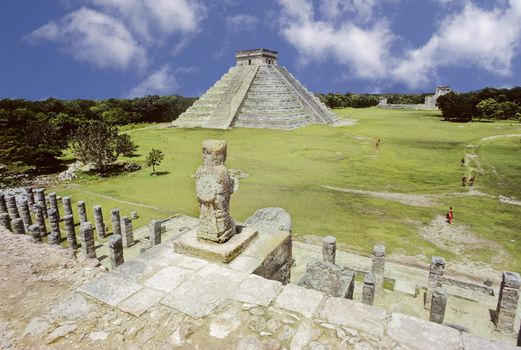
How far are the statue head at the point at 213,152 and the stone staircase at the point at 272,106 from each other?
128 feet

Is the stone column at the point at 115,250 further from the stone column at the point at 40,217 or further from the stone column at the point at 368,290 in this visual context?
the stone column at the point at 368,290

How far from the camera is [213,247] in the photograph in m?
5.97

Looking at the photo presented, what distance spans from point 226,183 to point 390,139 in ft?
114

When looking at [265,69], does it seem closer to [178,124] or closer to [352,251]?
[178,124]

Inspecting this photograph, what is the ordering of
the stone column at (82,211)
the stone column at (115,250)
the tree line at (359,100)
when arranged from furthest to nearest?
the tree line at (359,100) → the stone column at (82,211) → the stone column at (115,250)

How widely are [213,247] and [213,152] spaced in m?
1.73

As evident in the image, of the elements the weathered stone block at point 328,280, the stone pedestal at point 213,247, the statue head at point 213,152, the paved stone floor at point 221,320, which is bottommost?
the weathered stone block at point 328,280

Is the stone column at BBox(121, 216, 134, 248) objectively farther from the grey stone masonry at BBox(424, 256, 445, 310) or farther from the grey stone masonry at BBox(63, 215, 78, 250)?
the grey stone masonry at BBox(424, 256, 445, 310)

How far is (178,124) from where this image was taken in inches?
2071

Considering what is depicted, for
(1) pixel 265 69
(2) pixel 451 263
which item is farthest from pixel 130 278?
(1) pixel 265 69

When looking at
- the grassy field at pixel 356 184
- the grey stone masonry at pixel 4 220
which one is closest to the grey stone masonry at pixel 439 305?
the grassy field at pixel 356 184

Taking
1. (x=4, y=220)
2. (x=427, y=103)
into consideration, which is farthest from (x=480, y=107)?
(x=4, y=220)

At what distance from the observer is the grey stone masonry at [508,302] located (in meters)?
8.41

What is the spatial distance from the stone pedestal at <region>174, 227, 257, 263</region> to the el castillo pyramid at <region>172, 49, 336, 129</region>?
128 ft
